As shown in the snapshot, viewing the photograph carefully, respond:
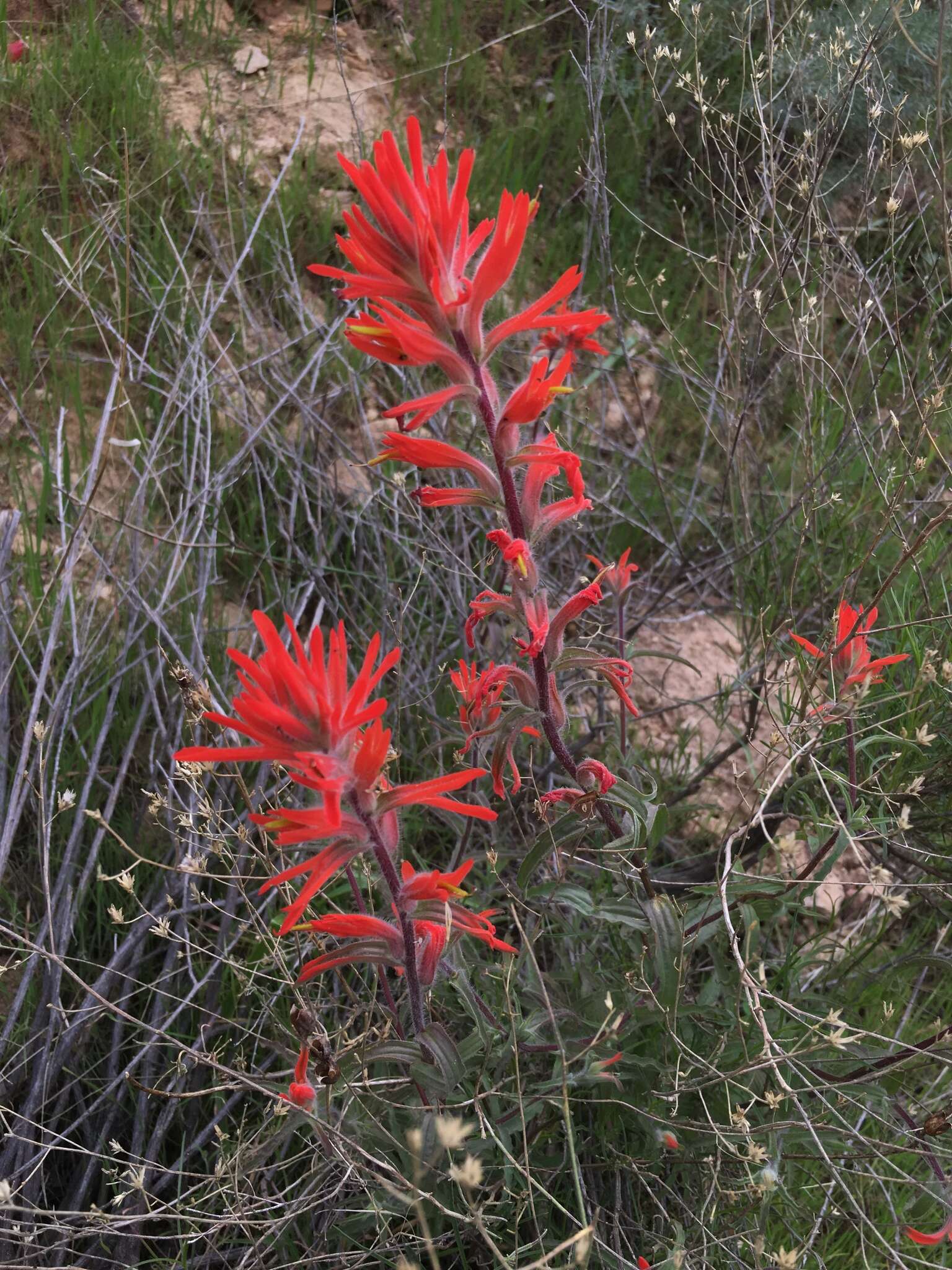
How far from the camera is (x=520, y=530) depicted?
1.39m

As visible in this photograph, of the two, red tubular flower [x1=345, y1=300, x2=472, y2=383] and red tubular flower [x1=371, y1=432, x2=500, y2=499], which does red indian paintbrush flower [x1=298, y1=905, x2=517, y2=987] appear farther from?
red tubular flower [x1=345, y1=300, x2=472, y2=383]

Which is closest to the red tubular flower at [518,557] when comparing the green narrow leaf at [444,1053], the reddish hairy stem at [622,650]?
the reddish hairy stem at [622,650]

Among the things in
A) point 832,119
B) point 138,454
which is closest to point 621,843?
point 138,454

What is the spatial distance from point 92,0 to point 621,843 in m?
3.13

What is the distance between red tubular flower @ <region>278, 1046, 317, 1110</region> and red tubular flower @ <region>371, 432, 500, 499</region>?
0.74 metres

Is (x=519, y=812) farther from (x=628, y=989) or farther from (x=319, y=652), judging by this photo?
(x=319, y=652)

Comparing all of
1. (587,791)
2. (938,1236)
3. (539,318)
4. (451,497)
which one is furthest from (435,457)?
(938,1236)

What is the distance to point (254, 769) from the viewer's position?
250 centimetres

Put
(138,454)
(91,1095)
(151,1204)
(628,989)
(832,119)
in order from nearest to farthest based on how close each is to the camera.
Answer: (628,989), (151,1204), (91,1095), (832,119), (138,454)

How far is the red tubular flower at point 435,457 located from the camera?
1.28 m

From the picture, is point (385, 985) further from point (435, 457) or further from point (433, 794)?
point (435, 457)

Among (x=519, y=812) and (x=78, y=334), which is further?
(x=78, y=334)

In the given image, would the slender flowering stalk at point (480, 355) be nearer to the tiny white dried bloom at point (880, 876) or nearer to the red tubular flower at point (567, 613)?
the red tubular flower at point (567, 613)

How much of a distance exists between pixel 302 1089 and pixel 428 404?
866mm
